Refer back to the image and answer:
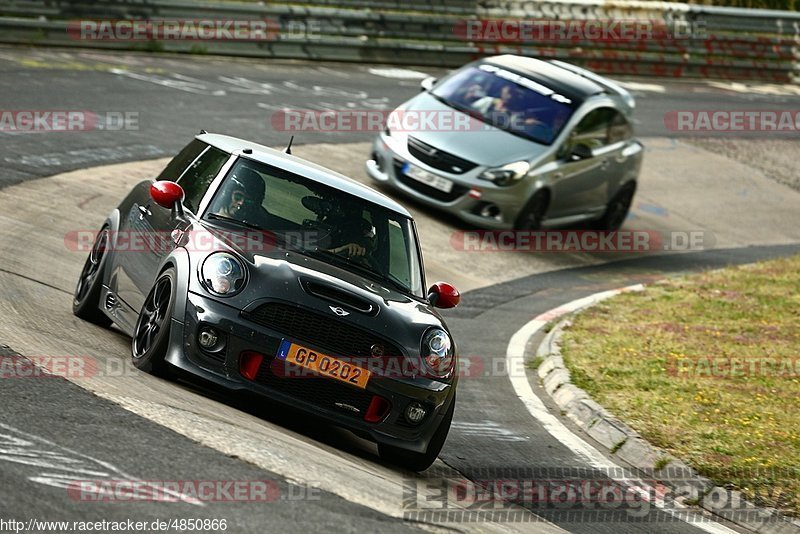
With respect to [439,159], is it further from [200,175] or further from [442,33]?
[442,33]

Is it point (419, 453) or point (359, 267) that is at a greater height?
point (359, 267)

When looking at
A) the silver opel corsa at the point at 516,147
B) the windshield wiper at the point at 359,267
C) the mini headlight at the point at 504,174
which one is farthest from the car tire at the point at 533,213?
A: the windshield wiper at the point at 359,267

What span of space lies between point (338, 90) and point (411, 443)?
1558 cm

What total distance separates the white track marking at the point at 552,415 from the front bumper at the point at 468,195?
1.73 m

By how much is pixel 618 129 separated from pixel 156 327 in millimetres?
11620

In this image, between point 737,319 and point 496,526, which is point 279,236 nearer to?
point 496,526

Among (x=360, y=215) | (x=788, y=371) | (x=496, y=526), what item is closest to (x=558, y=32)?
(x=788, y=371)

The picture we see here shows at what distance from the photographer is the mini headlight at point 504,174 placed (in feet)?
52.0

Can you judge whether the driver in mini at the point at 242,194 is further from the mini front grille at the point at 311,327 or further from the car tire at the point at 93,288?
the car tire at the point at 93,288

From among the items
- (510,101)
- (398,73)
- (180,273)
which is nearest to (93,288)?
(180,273)

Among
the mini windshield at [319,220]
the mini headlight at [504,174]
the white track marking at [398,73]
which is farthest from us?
the white track marking at [398,73]

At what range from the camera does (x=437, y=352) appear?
7707 millimetres

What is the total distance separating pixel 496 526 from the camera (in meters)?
6.68

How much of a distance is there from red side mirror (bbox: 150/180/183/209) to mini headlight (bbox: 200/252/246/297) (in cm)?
91
